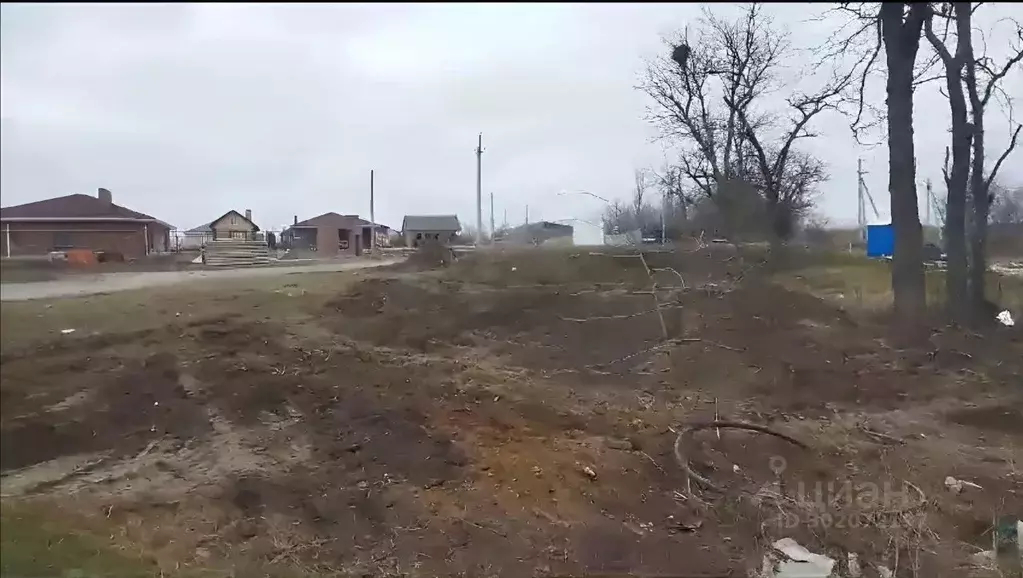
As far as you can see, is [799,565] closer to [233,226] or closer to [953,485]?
[953,485]

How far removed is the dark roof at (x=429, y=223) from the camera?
3.56 meters

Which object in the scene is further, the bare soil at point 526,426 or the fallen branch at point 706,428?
the fallen branch at point 706,428

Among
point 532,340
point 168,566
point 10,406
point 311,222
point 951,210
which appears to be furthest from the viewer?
point 532,340

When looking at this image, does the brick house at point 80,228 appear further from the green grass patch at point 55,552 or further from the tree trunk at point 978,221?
the tree trunk at point 978,221

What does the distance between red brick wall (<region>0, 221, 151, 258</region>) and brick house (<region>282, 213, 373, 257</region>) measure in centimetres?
63

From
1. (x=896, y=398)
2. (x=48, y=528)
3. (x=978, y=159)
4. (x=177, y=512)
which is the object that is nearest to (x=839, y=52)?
(x=978, y=159)

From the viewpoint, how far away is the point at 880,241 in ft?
12.7

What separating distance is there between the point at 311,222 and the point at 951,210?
364 centimetres

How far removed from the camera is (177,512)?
109 inches

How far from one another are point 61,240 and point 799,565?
359 cm

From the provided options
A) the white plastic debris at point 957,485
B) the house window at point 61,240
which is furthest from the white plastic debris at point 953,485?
the house window at point 61,240

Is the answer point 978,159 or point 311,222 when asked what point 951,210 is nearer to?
point 978,159

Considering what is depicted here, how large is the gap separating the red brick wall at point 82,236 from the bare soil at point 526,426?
476 mm

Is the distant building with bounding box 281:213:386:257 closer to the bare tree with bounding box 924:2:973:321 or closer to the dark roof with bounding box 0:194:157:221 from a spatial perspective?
the dark roof with bounding box 0:194:157:221
